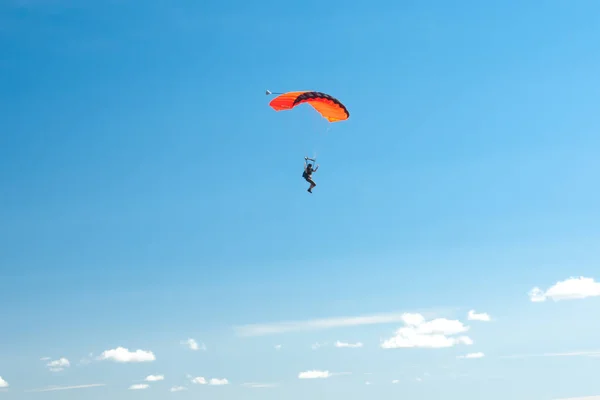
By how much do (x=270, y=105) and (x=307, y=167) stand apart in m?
9.28

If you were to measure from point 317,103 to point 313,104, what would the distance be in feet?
1.92

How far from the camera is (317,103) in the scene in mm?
82875

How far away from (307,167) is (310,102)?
24.3ft

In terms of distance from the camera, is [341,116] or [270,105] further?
[341,116]

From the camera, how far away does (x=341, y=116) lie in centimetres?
8562

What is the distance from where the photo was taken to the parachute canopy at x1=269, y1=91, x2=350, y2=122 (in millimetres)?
79812

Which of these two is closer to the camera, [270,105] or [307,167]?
[270,105]

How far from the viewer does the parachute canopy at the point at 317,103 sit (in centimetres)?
7981

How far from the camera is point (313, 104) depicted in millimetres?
83312

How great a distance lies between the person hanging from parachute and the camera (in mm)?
79812

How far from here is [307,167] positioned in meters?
86.0

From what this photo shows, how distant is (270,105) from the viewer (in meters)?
79.5

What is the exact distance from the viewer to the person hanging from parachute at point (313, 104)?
3142 inches

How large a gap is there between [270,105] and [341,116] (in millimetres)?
9311
